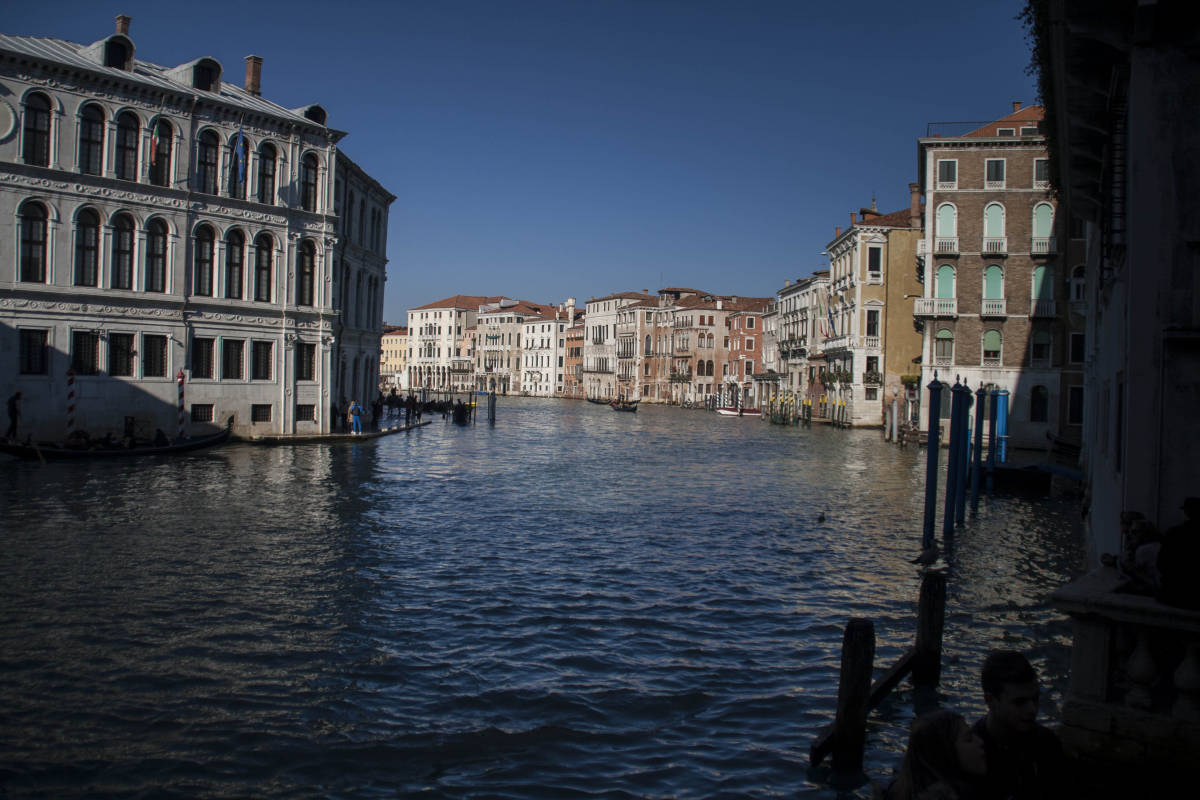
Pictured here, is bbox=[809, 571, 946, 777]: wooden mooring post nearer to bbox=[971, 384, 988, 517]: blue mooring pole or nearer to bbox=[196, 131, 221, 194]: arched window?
bbox=[971, 384, 988, 517]: blue mooring pole

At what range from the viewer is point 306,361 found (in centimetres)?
3072

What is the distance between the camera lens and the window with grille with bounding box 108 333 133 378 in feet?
85.5

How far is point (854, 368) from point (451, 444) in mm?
25209

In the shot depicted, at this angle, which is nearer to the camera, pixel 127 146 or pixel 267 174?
pixel 127 146

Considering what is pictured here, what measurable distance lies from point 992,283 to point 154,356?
2980cm

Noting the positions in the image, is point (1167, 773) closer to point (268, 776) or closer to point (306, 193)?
point (268, 776)

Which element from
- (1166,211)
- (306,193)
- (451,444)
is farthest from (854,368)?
(1166,211)

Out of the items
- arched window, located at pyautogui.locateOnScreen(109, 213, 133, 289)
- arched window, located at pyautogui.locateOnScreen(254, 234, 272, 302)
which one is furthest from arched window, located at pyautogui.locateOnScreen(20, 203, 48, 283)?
arched window, located at pyautogui.locateOnScreen(254, 234, 272, 302)

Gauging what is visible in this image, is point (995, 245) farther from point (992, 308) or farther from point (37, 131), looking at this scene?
point (37, 131)

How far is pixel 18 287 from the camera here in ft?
80.0

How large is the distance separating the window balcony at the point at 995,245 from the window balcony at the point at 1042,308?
2259 mm

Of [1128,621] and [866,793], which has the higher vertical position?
[1128,621]

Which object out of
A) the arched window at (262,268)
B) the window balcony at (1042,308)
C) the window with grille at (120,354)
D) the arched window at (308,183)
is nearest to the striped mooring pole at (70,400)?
the window with grille at (120,354)

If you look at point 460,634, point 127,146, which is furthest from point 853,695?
point 127,146
